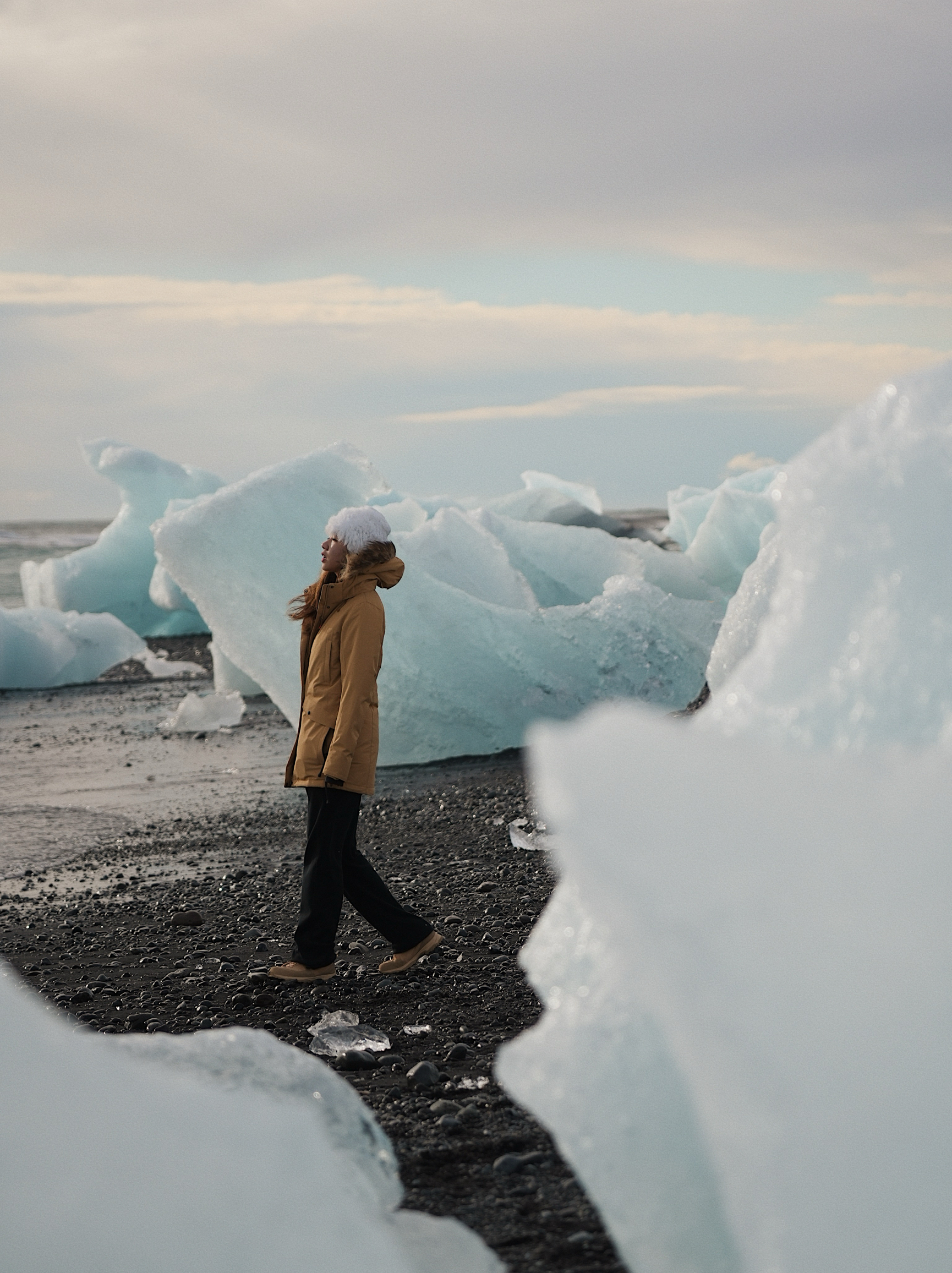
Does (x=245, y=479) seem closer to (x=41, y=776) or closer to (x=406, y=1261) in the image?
(x=41, y=776)

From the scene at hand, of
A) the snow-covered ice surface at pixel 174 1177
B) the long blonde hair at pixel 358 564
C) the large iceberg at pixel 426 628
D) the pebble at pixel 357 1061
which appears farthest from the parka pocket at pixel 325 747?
the large iceberg at pixel 426 628

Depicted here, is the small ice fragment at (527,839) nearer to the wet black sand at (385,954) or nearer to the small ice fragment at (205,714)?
the wet black sand at (385,954)

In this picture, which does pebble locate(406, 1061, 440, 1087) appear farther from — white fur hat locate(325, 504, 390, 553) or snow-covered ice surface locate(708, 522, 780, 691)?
snow-covered ice surface locate(708, 522, 780, 691)

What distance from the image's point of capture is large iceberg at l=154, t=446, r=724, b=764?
903 centimetres

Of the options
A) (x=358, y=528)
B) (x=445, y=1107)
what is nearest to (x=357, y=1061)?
(x=445, y=1107)

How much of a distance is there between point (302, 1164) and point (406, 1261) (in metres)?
0.25

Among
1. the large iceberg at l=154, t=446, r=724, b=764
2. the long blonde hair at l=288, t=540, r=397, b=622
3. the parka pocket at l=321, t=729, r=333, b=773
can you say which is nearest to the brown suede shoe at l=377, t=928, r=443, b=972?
the parka pocket at l=321, t=729, r=333, b=773

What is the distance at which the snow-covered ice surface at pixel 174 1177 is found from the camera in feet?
6.47

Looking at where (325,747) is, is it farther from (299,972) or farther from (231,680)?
(231,680)

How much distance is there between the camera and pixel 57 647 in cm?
1416

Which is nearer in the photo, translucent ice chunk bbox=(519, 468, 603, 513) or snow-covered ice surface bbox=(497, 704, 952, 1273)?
snow-covered ice surface bbox=(497, 704, 952, 1273)

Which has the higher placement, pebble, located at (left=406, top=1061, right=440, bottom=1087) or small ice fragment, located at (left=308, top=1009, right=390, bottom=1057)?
pebble, located at (left=406, top=1061, right=440, bottom=1087)

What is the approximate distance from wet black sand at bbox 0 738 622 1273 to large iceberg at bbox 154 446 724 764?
981 millimetres

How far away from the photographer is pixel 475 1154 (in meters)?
2.92
